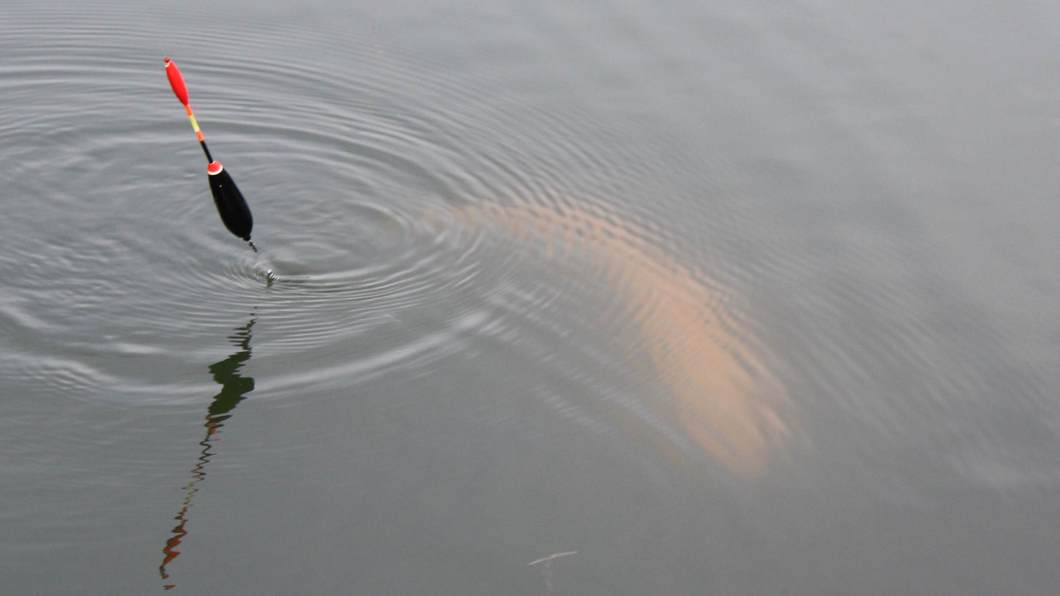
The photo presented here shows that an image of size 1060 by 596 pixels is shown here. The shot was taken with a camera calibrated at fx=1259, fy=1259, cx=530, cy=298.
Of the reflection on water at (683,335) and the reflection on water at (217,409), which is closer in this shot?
the reflection on water at (217,409)

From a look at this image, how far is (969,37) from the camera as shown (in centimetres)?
617

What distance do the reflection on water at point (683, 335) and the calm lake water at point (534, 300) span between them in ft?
0.05

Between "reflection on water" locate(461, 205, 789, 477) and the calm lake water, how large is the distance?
1 cm

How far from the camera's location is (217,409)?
4000 millimetres

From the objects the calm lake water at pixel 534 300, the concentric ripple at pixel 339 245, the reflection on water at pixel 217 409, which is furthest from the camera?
the concentric ripple at pixel 339 245

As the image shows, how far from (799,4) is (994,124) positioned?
1.36 meters

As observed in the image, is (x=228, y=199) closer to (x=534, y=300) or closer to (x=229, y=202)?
(x=229, y=202)

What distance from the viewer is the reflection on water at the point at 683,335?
13.2 ft

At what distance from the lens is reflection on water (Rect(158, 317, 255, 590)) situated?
351cm

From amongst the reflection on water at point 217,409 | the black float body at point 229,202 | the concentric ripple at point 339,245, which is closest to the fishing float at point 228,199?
the black float body at point 229,202

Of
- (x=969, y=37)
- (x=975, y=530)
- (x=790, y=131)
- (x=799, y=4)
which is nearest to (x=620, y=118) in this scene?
(x=790, y=131)

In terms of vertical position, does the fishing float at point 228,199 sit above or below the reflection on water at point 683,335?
above

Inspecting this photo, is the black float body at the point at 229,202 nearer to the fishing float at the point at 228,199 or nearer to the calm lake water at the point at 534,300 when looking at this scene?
the fishing float at the point at 228,199

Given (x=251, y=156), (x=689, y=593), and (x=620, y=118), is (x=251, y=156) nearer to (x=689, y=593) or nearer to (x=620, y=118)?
(x=620, y=118)
